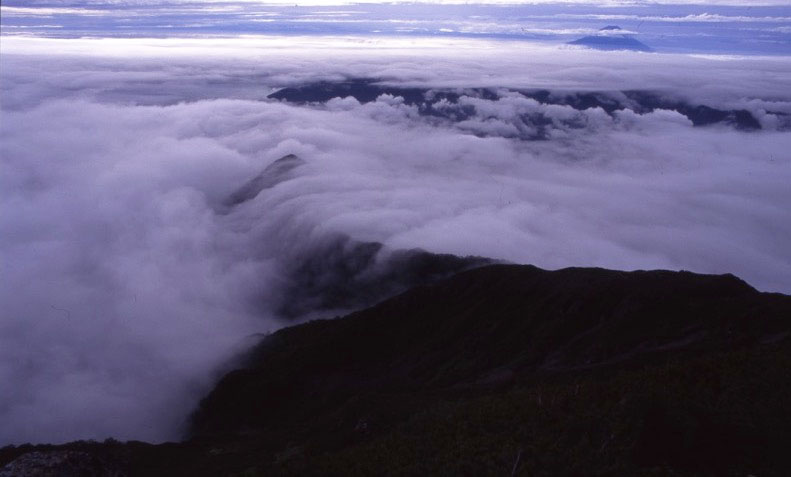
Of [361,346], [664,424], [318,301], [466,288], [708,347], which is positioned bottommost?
[318,301]

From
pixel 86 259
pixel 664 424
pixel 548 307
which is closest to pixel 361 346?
pixel 548 307

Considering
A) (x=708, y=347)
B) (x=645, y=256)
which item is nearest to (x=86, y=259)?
(x=645, y=256)

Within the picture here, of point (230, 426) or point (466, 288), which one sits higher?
point (466, 288)

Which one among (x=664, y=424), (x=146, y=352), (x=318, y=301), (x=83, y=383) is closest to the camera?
(x=664, y=424)

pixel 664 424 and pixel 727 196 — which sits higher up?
pixel 664 424

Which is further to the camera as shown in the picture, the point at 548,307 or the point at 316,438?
the point at 548,307

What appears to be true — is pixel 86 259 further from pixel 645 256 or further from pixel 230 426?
pixel 645 256

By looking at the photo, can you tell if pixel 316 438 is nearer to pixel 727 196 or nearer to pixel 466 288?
pixel 466 288

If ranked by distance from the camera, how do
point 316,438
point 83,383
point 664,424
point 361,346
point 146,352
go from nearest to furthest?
1. point 664,424
2. point 316,438
3. point 361,346
4. point 83,383
5. point 146,352

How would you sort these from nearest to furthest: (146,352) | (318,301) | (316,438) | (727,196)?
1. (316,438)
2. (146,352)
3. (318,301)
4. (727,196)
